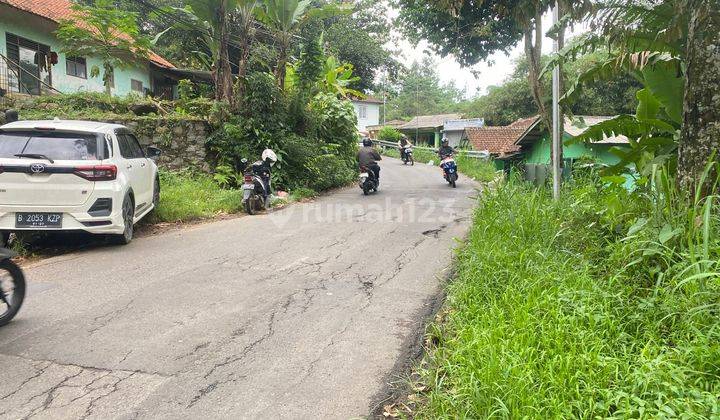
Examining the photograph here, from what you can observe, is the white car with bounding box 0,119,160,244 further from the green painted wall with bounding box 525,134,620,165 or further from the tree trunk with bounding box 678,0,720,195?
the green painted wall with bounding box 525,134,620,165

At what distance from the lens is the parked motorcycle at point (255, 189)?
10.2m

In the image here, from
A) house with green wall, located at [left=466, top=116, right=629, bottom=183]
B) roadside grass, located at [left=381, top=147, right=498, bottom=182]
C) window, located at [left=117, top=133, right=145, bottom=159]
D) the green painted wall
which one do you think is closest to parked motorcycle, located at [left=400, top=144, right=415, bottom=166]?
roadside grass, located at [left=381, top=147, right=498, bottom=182]

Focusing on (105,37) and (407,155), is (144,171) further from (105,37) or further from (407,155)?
(407,155)

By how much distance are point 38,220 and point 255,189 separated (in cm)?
459

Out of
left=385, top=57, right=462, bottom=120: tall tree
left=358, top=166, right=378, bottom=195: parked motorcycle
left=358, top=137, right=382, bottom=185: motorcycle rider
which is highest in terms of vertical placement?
left=385, top=57, right=462, bottom=120: tall tree

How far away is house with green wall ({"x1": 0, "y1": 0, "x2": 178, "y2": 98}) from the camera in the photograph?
15.0m

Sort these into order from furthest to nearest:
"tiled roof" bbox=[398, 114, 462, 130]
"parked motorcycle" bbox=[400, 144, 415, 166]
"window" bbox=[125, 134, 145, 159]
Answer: "tiled roof" bbox=[398, 114, 462, 130] < "parked motorcycle" bbox=[400, 144, 415, 166] < "window" bbox=[125, 134, 145, 159]

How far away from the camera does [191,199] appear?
1012 centimetres

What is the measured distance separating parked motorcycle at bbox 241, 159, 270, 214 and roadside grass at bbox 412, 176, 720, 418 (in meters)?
6.18

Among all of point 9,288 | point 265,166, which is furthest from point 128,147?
point 9,288

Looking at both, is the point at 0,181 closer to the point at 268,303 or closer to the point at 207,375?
the point at 268,303

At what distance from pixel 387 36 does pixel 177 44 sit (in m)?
14.7

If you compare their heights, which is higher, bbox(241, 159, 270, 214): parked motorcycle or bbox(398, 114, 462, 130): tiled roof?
bbox(398, 114, 462, 130): tiled roof

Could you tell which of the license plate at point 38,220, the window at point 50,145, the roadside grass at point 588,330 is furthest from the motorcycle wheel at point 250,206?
the roadside grass at point 588,330
